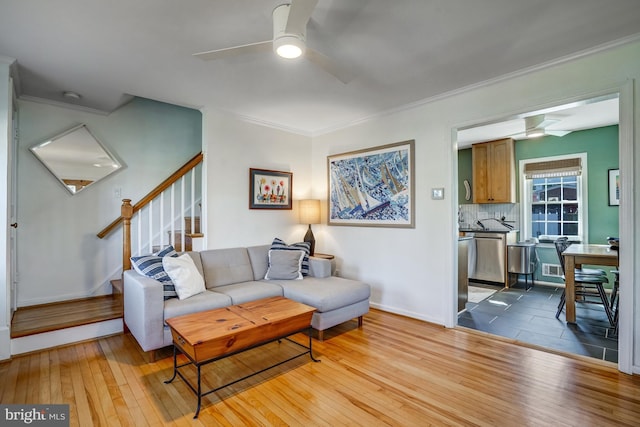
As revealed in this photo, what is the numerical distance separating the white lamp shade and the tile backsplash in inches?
133

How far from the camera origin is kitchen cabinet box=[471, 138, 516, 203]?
17.7 feet

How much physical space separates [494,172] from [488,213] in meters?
0.84

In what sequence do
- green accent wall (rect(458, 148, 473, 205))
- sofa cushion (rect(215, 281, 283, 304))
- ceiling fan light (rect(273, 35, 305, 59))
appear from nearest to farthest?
ceiling fan light (rect(273, 35, 305, 59)) < sofa cushion (rect(215, 281, 283, 304)) < green accent wall (rect(458, 148, 473, 205))

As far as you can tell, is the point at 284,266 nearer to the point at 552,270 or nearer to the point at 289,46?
the point at 289,46

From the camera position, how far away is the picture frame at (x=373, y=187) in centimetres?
370

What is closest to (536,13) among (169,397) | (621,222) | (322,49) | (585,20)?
(585,20)

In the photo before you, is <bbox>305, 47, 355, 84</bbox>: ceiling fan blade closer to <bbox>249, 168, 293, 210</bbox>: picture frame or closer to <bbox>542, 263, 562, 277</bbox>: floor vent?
<bbox>249, 168, 293, 210</bbox>: picture frame

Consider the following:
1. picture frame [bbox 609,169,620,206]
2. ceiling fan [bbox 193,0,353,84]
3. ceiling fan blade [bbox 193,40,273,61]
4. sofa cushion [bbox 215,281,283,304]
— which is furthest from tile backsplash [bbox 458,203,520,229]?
ceiling fan blade [bbox 193,40,273,61]

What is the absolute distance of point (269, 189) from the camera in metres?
4.34

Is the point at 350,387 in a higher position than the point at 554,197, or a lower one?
lower

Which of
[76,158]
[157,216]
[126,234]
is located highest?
[76,158]

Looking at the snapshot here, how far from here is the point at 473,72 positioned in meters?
2.83

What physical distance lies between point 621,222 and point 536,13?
168cm

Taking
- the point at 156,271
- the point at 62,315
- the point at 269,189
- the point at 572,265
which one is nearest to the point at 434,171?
the point at 572,265
